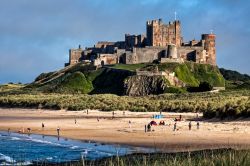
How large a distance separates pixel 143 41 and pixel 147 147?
7477cm

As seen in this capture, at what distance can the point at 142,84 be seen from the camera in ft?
256

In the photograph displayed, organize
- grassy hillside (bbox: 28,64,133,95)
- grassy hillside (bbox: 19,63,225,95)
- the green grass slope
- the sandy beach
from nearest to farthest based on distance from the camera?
the sandy beach < grassy hillside (bbox: 28,64,133,95) < grassy hillside (bbox: 19,63,225,95) < the green grass slope

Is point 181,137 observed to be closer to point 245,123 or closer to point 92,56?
point 245,123

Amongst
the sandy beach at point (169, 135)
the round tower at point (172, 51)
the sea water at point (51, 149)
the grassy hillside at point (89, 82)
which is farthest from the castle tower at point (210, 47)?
the sea water at point (51, 149)

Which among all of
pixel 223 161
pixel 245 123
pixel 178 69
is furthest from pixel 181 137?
pixel 178 69

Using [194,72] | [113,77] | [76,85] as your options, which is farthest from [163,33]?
[76,85]

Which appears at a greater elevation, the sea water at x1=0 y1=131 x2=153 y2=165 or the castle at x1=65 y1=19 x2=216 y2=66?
the castle at x1=65 y1=19 x2=216 y2=66

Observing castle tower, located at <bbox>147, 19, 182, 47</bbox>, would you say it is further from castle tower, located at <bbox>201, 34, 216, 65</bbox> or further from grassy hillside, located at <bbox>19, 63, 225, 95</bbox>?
grassy hillside, located at <bbox>19, 63, 225, 95</bbox>

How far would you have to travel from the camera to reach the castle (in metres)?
88.1

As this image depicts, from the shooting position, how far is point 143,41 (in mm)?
96250

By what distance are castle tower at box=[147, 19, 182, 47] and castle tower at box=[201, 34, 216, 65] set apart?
4797 mm

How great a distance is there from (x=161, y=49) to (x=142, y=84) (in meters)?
13.1

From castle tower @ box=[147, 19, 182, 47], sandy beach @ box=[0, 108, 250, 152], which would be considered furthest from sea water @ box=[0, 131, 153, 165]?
castle tower @ box=[147, 19, 182, 47]

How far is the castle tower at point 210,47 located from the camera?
301 feet
